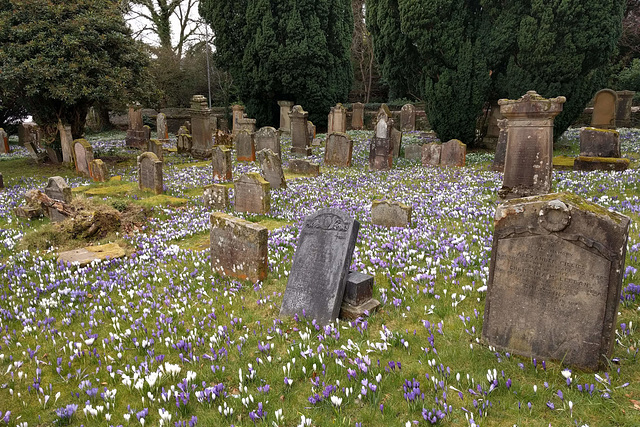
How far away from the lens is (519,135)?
10.3m

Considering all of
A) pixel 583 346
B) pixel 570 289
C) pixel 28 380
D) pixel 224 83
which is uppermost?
pixel 224 83

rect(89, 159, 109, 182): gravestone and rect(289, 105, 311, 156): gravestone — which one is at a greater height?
rect(289, 105, 311, 156): gravestone

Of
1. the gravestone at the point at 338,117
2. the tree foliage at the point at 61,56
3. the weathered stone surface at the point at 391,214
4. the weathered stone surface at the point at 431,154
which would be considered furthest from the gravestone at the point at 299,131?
the weathered stone surface at the point at 391,214

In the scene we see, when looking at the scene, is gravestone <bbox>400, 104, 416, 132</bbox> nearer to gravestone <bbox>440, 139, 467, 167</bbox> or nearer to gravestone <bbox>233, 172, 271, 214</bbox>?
gravestone <bbox>440, 139, 467, 167</bbox>

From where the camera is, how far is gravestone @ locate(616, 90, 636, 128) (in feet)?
85.1

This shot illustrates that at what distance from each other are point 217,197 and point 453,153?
1010 cm

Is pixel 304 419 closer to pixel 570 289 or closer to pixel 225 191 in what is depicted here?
pixel 570 289

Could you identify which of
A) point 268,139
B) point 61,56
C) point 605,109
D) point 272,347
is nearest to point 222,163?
point 268,139

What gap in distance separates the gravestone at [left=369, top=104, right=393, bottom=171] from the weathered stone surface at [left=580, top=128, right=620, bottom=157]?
671 centimetres

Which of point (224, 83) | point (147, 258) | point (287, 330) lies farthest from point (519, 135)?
point (224, 83)

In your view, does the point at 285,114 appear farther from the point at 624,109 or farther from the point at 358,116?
the point at 624,109

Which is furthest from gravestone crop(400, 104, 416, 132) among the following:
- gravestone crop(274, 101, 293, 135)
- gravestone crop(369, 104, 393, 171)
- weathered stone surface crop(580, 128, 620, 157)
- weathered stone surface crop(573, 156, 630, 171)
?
weathered stone surface crop(573, 156, 630, 171)

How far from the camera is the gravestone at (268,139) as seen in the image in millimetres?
20016

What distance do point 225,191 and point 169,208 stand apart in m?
1.63
